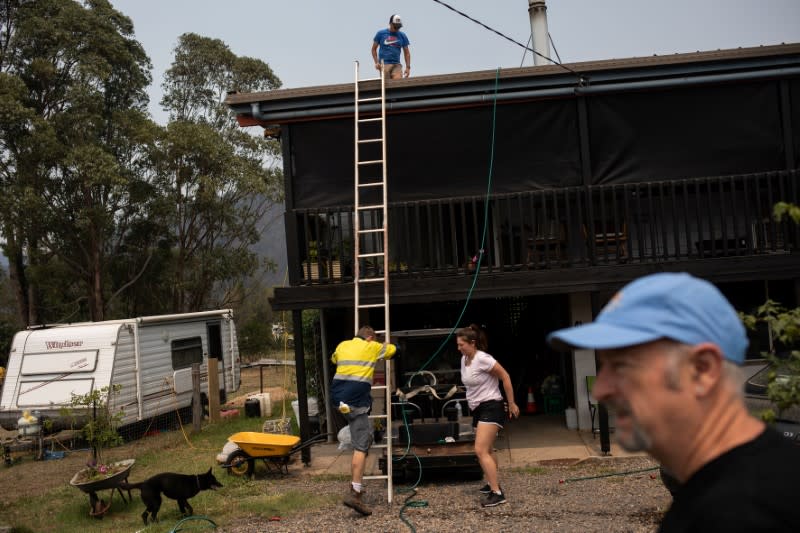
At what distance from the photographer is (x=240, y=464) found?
33.9ft

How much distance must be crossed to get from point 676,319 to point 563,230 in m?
10.4

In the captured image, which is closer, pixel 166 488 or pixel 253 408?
pixel 166 488

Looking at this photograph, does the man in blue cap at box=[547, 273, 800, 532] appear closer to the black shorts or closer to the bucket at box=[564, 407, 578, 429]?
the black shorts

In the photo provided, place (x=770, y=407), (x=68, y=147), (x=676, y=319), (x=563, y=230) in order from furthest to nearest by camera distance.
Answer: (x=68, y=147) < (x=563, y=230) < (x=770, y=407) < (x=676, y=319)

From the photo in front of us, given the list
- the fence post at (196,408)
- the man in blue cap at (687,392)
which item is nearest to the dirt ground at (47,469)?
the fence post at (196,408)

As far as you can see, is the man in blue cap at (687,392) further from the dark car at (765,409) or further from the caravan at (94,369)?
the caravan at (94,369)

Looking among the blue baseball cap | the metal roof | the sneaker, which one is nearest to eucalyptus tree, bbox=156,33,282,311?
the metal roof

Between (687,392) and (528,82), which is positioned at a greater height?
(528,82)

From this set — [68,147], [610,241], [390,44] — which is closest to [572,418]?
[610,241]

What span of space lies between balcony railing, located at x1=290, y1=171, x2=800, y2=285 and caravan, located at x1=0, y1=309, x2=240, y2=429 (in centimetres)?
564

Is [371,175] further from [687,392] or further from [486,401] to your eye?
[687,392]

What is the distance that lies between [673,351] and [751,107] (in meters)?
10.3

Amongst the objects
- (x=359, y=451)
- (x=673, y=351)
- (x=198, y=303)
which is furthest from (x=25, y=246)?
(x=673, y=351)

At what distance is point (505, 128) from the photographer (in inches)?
433
